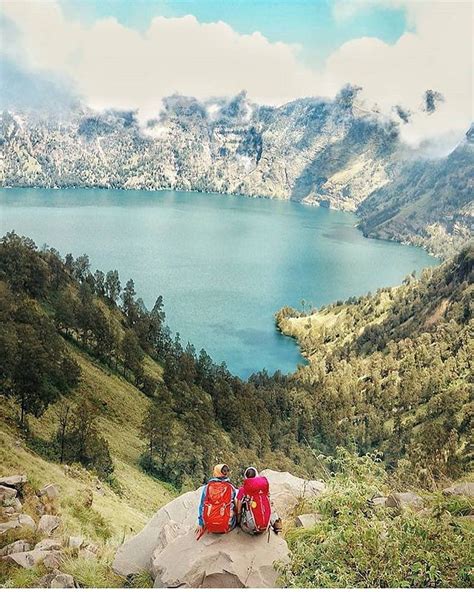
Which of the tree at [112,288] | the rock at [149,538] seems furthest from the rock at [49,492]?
the tree at [112,288]

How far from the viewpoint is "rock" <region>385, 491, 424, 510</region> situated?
19.7 feet

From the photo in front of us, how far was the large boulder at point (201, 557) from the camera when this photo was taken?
5.20 m

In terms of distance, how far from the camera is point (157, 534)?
6.89m

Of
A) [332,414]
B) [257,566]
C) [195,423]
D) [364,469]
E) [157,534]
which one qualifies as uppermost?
[364,469]

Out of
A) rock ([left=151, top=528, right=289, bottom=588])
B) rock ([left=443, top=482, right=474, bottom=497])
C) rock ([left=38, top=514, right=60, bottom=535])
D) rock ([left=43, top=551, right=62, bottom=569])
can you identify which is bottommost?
rock ([left=38, top=514, right=60, bottom=535])

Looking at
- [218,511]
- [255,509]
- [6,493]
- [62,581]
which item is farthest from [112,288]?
[255,509]

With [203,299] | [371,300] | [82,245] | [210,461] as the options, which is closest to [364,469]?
[210,461]

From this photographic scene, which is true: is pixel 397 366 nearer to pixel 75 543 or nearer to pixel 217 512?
pixel 75 543

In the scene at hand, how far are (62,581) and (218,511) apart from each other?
1.76m

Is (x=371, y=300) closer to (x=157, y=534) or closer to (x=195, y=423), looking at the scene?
(x=195, y=423)

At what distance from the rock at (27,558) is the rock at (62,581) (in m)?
0.79

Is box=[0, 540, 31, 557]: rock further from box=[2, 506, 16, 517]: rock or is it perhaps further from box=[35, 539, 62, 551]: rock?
box=[2, 506, 16, 517]: rock

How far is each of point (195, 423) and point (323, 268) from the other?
100256 millimetres

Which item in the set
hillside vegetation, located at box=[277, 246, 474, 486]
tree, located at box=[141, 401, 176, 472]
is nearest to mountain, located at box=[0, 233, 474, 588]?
tree, located at box=[141, 401, 176, 472]
